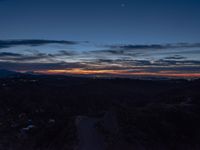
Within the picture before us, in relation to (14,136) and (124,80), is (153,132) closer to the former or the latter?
(14,136)

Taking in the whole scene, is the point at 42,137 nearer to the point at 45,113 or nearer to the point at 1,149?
the point at 1,149

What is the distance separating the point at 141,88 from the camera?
96.9 m

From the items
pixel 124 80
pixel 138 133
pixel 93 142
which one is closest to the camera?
pixel 93 142

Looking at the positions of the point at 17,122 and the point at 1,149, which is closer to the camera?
the point at 1,149

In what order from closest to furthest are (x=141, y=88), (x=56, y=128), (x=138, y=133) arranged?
(x=138, y=133)
(x=56, y=128)
(x=141, y=88)

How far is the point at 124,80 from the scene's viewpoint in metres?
114

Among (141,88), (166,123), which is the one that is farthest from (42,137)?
(141,88)

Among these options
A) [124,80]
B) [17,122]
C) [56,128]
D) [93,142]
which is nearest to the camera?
[93,142]

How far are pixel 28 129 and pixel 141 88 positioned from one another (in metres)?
66.1

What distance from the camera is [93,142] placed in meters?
21.9

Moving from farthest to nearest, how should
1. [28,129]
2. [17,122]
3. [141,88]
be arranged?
[141,88], [17,122], [28,129]

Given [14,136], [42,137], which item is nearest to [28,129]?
[14,136]

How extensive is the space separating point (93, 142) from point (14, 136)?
12.2 meters

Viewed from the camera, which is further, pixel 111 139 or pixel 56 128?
pixel 56 128
